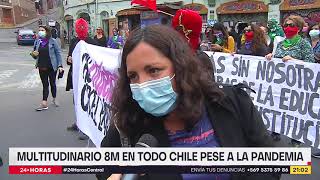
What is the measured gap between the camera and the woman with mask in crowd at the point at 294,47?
5629 mm

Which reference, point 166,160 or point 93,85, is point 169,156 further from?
point 93,85

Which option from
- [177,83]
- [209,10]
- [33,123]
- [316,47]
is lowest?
[33,123]

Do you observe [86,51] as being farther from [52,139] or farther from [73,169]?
[73,169]

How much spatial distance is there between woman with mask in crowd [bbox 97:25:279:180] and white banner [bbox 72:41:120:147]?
3.09 m

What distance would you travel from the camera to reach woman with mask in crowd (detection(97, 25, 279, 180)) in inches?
63.6

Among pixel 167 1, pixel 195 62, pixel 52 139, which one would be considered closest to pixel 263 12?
pixel 167 1

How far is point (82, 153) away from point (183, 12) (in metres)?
3.24

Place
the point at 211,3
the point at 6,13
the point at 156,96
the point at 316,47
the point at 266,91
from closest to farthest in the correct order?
the point at 156,96
the point at 266,91
the point at 316,47
the point at 211,3
the point at 6,13

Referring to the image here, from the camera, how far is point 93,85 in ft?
17.4

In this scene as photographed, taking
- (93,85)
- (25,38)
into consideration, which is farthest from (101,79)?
(25,38)

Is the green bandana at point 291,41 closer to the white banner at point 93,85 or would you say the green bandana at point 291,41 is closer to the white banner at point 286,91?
the white banner at point 286,91

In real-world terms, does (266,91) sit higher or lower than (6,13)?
lower

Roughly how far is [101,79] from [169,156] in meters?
3.94

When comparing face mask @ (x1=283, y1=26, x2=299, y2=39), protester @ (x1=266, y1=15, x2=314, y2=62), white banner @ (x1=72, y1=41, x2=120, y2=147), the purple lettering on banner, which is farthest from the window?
the purple lettering on banner
